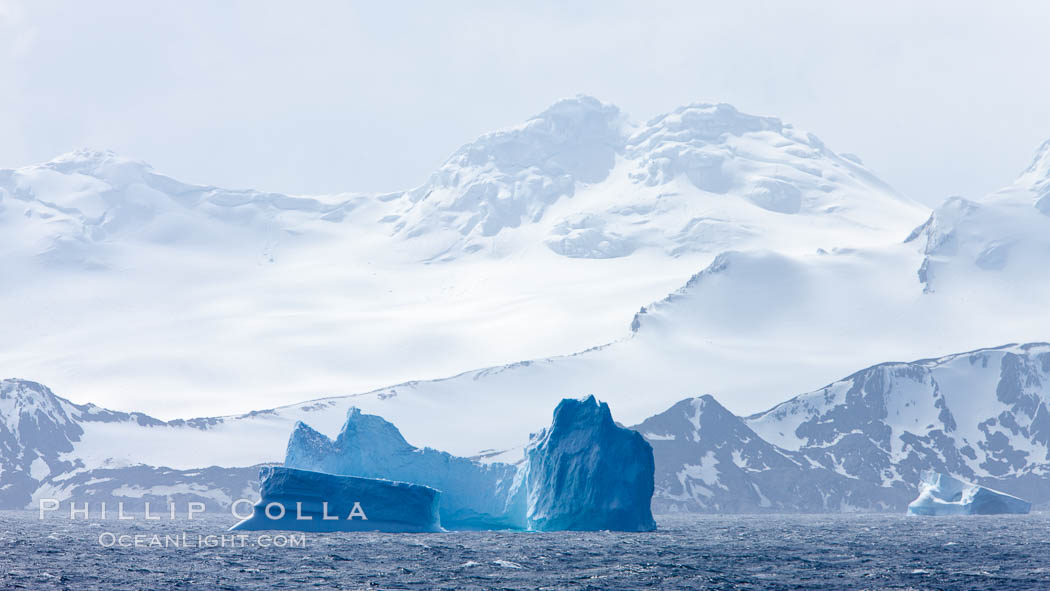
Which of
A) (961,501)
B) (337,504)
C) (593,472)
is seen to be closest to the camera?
(337,504)

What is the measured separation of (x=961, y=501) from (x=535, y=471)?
68185 mm

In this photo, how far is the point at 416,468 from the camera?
301ft

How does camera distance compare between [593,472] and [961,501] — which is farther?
[961,501]

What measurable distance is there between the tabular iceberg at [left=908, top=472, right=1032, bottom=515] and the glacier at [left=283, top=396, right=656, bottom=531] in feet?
195

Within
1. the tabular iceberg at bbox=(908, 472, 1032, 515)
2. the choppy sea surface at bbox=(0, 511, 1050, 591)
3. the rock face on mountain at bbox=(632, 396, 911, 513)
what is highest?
the rock face on mountain at bbox=(632, 396, 911, 513)

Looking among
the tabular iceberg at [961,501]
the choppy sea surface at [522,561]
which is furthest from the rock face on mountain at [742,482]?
the choppy sea surface at [522,561]

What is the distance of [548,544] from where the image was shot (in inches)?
2876

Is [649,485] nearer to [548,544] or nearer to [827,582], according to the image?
[548,544]

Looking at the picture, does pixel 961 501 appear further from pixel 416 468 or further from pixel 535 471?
pixel 416 468

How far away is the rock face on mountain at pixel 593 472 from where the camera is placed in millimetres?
83375

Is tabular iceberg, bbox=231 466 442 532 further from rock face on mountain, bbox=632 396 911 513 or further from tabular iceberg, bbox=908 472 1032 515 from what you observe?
rock face on mountain, bbox=632 396 911 513

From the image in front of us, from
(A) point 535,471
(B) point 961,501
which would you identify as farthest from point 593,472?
(B) point 961,501

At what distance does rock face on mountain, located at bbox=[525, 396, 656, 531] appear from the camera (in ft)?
274

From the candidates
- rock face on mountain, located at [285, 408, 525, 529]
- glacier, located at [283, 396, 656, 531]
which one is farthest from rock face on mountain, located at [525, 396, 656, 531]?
rock face on mountain, located at [285, 408, 525, 529]
